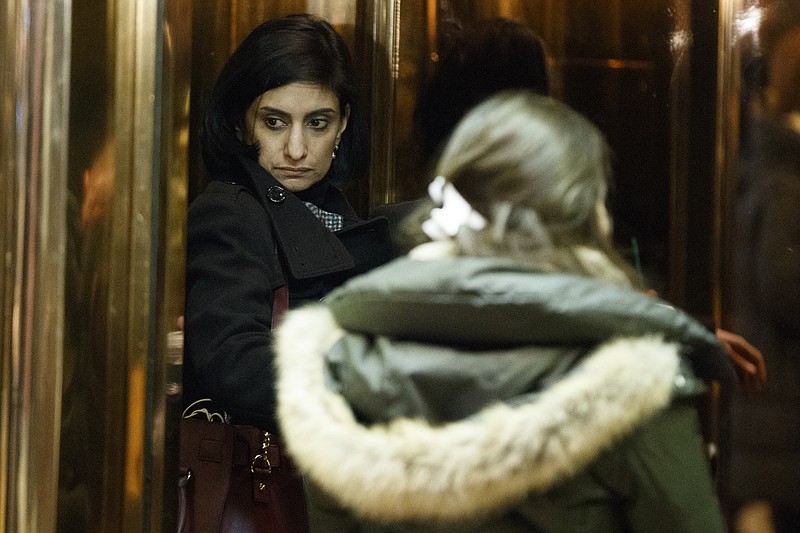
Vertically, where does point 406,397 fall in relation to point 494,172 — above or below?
below

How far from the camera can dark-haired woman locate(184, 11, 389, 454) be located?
1.80m

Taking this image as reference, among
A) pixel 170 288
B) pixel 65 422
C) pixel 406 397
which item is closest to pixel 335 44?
pixel 170 288

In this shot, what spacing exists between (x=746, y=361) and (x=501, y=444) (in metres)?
0.65

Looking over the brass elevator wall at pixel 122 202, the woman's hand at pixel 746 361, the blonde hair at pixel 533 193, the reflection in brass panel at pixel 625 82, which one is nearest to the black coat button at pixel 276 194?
the brass elevator wall at pixel 122 202

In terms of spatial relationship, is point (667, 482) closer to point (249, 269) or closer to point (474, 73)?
point (249, 269)

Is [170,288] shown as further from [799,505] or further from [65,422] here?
[799,505]

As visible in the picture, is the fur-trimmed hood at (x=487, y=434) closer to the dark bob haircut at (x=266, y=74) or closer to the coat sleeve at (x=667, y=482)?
the coat sleeve at (x=667, y=482)

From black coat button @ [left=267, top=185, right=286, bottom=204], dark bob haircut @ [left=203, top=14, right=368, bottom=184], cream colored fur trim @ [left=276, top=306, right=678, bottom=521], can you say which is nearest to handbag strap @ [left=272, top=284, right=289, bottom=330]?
black coat button @ [left=267, top=185, right=286, bottom=204]

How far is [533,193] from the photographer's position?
1.40 m

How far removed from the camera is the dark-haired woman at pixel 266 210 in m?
1.80

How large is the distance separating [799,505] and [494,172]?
790mm

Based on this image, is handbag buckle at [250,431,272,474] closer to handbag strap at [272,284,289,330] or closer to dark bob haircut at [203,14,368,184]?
handbag strap at [272,284,289,330]

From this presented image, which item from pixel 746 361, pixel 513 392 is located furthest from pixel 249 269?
pixel 746 361

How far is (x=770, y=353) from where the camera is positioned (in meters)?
1.70
